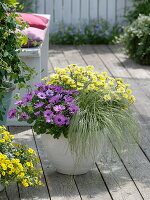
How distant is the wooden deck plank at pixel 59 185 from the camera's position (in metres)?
3.67

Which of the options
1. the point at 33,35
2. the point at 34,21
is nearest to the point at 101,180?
the point at 33,35

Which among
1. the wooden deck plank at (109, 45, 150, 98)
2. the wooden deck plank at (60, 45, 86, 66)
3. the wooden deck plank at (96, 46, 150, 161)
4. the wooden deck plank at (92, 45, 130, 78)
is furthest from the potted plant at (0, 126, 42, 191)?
the wooden deck plank at (60, 45, 86, 66)

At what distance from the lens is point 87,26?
8133mm

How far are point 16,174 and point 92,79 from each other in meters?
0.89

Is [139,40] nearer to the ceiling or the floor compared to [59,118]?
nearer to the floor

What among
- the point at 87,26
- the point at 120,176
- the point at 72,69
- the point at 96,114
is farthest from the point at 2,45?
the point at 87,26

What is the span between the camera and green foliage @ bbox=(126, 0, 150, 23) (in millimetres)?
7858

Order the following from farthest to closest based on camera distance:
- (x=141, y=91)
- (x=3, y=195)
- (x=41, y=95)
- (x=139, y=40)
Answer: (x=139, y=40) < (x=141, y=91) < (x=41, y=95) < (x=3, y=195)

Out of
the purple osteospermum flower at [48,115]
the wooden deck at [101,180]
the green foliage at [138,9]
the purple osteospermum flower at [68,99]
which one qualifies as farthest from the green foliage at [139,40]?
the purple osteospermum flower at [48,115]

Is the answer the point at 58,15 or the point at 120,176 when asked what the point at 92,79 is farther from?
the point at 58,15

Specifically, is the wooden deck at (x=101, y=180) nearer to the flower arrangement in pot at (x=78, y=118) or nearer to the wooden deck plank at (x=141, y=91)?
the wooden deck plank at (x=141, y=91)

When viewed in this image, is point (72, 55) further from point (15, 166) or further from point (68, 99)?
point (15, 166)

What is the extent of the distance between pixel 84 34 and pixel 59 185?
14.7ft

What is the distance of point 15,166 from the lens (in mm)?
3547
